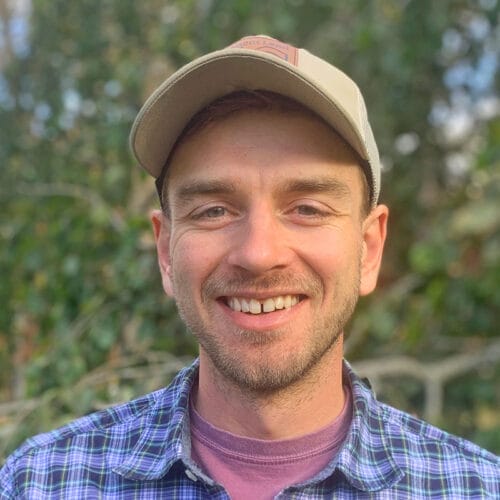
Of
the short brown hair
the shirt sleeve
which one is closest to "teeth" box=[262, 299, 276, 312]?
the short brown hair

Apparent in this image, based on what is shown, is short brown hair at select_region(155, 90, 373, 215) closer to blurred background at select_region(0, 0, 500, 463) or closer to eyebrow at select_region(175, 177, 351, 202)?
eyebrow at select_region(175, 177, 351, 202)

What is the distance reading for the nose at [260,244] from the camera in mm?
1282

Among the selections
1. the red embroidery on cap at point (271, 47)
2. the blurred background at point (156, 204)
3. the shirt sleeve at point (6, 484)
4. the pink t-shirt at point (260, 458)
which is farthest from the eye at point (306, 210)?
the blurred background at point (156, 204)

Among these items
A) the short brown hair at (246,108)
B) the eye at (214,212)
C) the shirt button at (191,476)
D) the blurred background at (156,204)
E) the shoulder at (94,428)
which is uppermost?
the blurred background at (156,204)

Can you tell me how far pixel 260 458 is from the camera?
1.33 metres

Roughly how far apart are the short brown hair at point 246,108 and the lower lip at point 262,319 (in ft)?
0.71

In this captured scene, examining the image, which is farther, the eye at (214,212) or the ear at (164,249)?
the ear at (164,249)

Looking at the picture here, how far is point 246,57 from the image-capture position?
1.30 meters

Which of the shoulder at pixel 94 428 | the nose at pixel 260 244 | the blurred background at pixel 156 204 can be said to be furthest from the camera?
the blurred background at pixel 156 204

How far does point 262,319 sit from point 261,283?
54 mm

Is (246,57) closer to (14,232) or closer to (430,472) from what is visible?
(430,472)

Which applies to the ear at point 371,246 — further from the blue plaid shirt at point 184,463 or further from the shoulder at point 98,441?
the shoulder at point 98,441

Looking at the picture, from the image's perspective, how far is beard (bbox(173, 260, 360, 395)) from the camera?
1.31 m

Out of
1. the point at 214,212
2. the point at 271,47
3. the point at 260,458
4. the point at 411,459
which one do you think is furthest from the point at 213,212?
the point at 411,459
